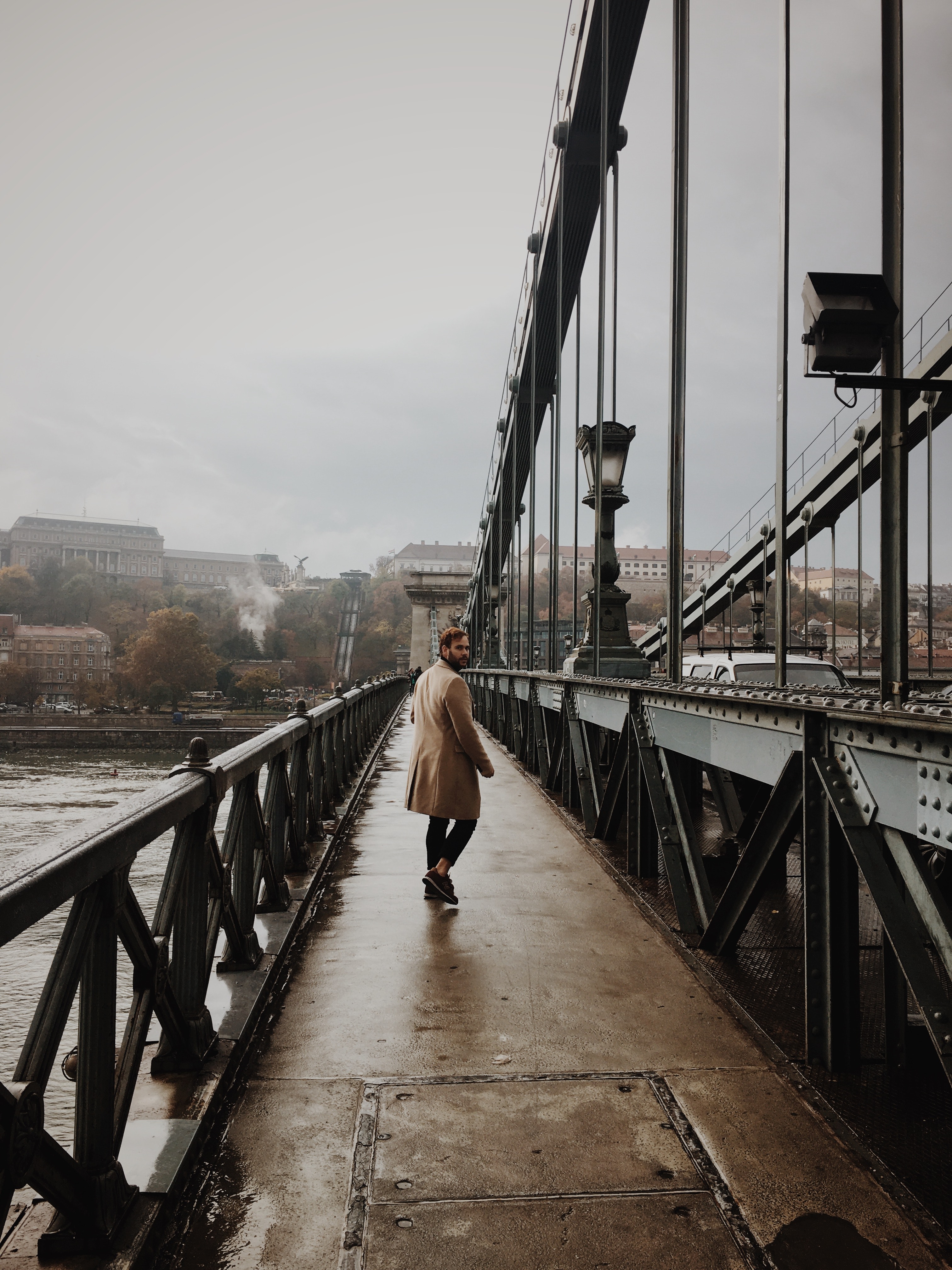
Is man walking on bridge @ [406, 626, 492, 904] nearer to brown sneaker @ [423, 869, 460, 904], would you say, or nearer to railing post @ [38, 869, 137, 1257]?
brown sneaker @ [423, 869, 460, 904]

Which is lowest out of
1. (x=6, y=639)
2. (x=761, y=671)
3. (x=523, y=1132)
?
(x=523, y=1132)

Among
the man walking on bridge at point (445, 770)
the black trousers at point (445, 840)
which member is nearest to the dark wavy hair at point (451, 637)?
the man walking on bridge at point (445, 770)

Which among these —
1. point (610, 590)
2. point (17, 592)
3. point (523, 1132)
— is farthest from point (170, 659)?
point (523, 1132)

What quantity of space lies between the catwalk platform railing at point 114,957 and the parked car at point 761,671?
5792 mm

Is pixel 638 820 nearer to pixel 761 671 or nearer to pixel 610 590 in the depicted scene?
pixel 610 590

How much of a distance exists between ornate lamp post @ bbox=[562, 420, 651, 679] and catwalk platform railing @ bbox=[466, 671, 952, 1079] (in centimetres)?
265

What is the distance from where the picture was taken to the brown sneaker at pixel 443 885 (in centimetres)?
471

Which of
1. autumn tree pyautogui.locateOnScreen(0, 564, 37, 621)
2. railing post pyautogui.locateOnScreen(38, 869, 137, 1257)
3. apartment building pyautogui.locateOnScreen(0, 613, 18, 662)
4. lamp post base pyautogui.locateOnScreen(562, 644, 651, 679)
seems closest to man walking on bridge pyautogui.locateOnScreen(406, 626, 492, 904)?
lamp post base pyautogui.locateOnScreen(562, 644, 651, 679)

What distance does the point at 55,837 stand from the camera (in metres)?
1.68

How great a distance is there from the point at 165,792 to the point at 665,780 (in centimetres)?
284

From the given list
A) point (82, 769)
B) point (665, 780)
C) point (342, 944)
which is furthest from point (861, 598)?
point (82, 769)

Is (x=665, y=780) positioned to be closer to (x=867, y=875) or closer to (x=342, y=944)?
(x=342, y=944)

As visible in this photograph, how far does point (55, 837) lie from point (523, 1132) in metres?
1.41

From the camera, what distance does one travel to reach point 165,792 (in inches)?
A: 89.4
